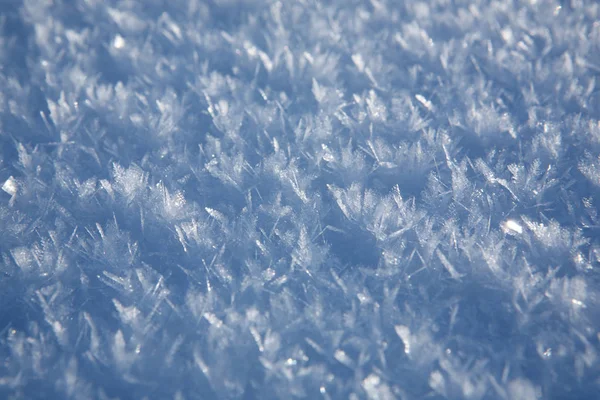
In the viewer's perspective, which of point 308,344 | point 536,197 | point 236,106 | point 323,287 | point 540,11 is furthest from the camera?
point 540,11

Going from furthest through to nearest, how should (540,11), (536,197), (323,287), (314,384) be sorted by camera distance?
(540,11) → (536,197) → (323,287) → (314,384)

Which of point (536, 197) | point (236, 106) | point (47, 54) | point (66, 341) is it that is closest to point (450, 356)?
→ point (536, 197)

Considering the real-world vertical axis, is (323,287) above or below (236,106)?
below

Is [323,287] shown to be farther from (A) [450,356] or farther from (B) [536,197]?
(B) [536,197]

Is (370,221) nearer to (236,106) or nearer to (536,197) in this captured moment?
(536,197)

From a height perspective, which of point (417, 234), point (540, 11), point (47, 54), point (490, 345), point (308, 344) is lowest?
point (490, 345)

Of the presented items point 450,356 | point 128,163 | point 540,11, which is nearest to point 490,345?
point 450,356

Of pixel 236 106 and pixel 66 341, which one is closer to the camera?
pixel 66 341
